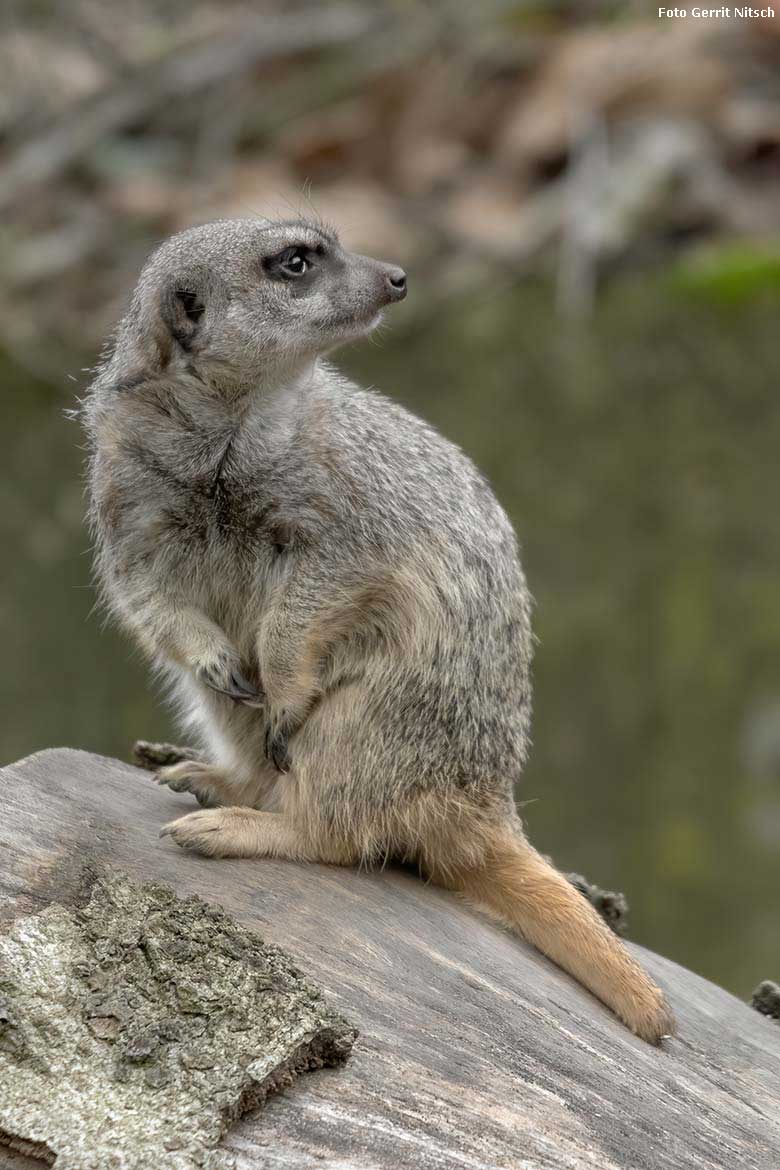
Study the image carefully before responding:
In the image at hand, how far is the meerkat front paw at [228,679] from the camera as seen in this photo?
420cm

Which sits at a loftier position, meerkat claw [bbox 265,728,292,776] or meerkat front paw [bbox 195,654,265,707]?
meerkat front paw [bbox 195,654,265,707]

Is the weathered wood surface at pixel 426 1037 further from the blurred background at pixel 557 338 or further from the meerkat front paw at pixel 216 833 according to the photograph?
the blurred background at pixel 557 338

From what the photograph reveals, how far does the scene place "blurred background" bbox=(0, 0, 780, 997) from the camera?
7.54 meters

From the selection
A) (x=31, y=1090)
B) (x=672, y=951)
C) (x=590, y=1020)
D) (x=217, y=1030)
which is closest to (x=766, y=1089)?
(x=590, y=1020)

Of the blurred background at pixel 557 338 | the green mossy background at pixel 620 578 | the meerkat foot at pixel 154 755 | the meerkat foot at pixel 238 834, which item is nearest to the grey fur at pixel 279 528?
the meerkat foot at pixel 238 834

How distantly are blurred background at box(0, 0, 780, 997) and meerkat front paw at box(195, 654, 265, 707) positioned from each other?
2786 millimetres

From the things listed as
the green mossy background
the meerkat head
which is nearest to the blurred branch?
the green mossy background

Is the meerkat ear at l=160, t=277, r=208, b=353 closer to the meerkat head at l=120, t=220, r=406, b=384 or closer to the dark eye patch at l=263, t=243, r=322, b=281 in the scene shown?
the meerkat head at l=120, t=220, r=406, b=384

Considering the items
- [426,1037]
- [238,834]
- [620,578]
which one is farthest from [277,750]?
[620,578]

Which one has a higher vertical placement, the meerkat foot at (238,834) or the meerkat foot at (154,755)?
the meerkat foot at (154,755)

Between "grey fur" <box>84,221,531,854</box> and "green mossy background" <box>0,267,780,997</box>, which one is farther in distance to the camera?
"green mossy background" <box>0,267,780,997</box>

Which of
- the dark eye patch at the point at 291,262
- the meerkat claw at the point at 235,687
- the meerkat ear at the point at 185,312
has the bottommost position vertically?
the meerkat claw at the point at 235,687

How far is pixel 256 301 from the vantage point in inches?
171

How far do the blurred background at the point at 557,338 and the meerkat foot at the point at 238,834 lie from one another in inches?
113
